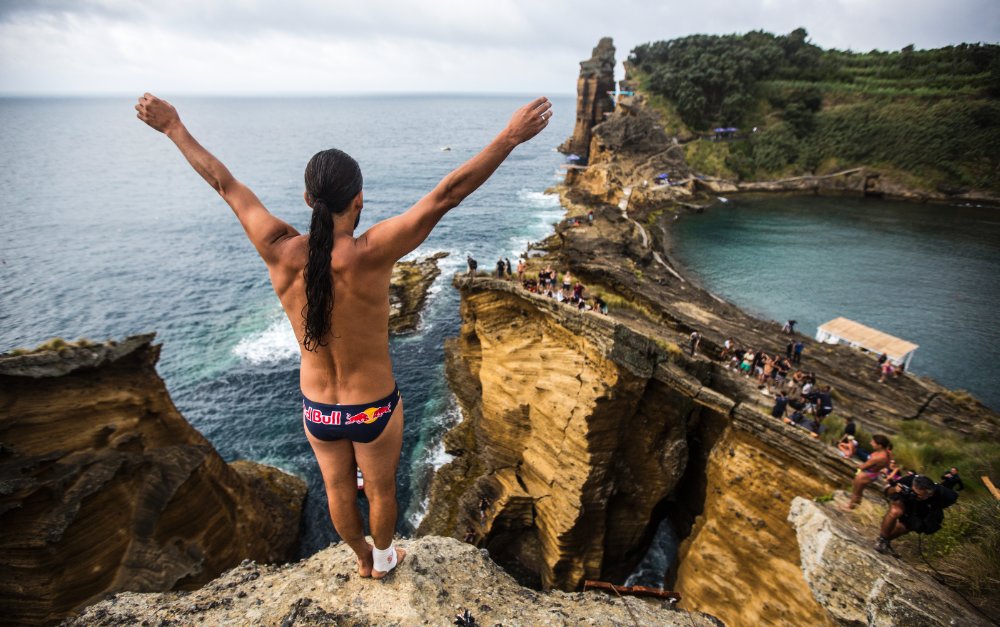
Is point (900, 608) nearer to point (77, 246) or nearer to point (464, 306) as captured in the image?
point (464, 306)

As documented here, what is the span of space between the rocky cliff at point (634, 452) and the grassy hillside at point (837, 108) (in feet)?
179

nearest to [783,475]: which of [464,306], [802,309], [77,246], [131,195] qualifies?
[464,306]

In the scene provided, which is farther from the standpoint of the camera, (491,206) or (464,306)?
(491,206)

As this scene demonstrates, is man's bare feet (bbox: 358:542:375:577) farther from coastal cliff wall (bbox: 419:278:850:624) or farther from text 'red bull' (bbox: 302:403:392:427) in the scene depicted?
coastal cliff wall (bbox: 419:278:850:624)

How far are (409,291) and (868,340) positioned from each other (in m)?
25.6

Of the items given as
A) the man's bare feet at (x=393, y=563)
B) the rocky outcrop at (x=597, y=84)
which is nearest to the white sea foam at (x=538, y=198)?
the rocky outcrop at (x=597, y=84)

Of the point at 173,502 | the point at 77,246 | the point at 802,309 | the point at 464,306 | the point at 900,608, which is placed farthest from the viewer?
the point at 77,246

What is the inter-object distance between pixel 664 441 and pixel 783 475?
3.34 m

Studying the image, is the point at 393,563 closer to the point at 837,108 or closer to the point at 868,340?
the point at 868,340

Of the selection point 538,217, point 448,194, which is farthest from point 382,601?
point 538,217

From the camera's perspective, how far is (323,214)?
2.84 m

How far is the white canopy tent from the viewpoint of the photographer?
2030 cm

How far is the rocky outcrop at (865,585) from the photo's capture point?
15.1ft

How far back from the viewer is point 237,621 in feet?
12.6
